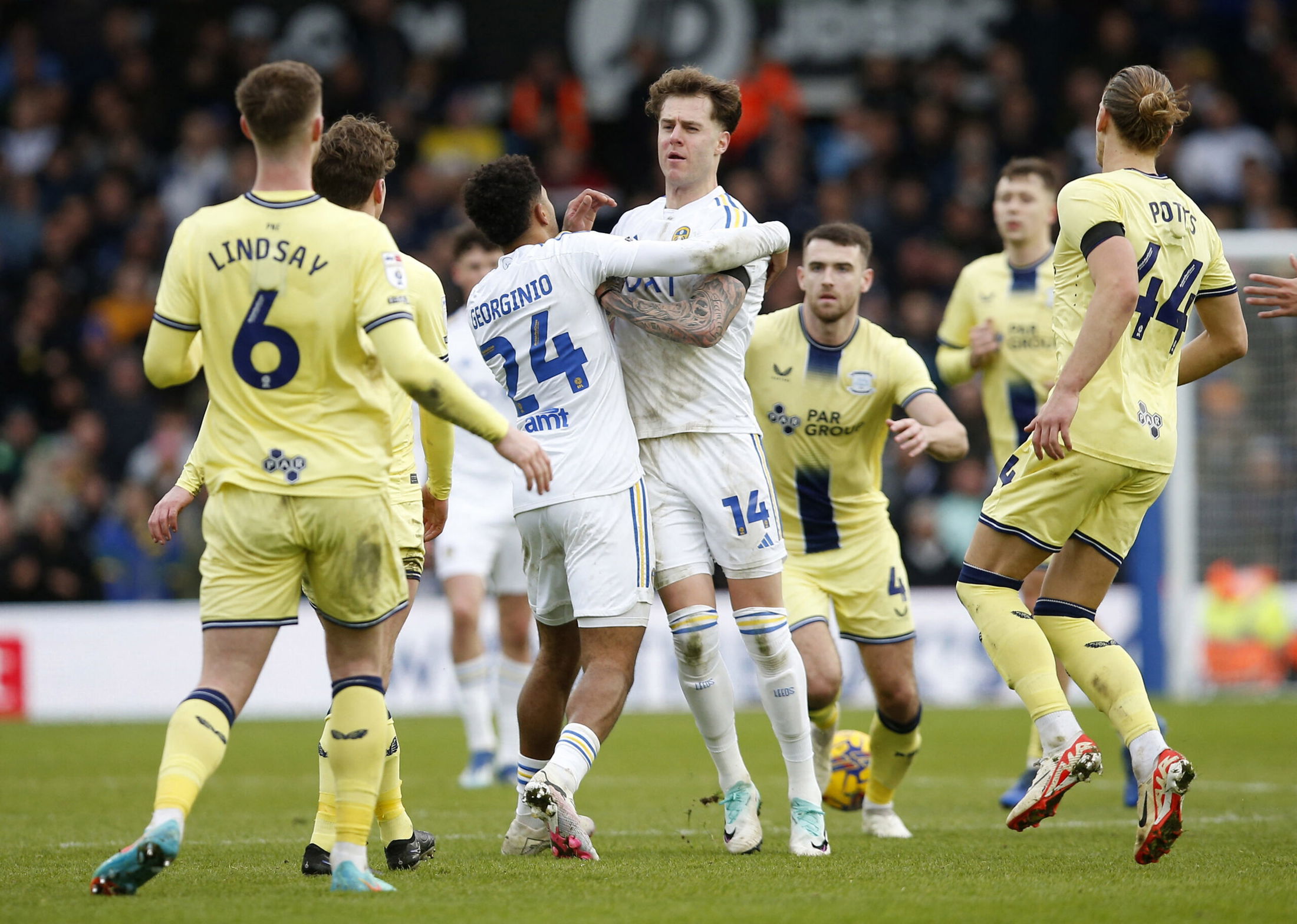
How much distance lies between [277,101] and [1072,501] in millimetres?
2949

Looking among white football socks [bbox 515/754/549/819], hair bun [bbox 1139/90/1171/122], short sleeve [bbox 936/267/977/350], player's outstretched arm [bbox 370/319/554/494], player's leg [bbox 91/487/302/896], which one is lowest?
white football socks [bbox 515/754/549/819]

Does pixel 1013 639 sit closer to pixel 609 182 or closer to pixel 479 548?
pixel 479 548

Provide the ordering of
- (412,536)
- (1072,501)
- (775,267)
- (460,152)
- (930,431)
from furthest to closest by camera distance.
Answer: (460,152) < (930,431) < (775,267) < (412,536) < (1072,501)

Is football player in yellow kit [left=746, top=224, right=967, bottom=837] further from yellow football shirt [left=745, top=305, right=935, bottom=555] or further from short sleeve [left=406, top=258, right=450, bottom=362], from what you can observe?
short sleeve [left=406, top=258, right=450, bottom=362]

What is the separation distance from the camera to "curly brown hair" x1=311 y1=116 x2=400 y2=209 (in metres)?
5.36

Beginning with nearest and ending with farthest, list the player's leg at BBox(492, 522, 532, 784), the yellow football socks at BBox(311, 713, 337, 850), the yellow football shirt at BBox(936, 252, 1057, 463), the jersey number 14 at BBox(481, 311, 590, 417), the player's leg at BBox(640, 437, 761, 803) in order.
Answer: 1. the yellow football socks at BBox(311, 713, 337, 850)
2. the jersey number 14 at BBox(481, 311, 590, 417)
3. the player's leg at BBox(640, 437, 761, 803)
4. the yellow football shirt at BBox(936, 252, 1057, 463)
5. the player's leg at BBox(492, 522, 532, 784)

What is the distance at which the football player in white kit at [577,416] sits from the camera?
5.52m

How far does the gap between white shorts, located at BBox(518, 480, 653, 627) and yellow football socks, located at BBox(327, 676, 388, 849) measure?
110 centimetres

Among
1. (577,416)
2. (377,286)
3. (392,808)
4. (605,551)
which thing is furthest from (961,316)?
(377,286)

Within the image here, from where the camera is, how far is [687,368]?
591 cm

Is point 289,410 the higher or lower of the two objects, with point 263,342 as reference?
lower

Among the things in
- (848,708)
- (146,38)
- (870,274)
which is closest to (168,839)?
(870,274)

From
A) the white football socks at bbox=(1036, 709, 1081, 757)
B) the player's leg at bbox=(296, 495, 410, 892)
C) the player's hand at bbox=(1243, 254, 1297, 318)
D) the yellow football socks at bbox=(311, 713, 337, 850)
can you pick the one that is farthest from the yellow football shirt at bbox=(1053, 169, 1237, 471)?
the yellow football socks at bbox=(311, 713, 337, 850)

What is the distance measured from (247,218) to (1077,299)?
9.48 feet
